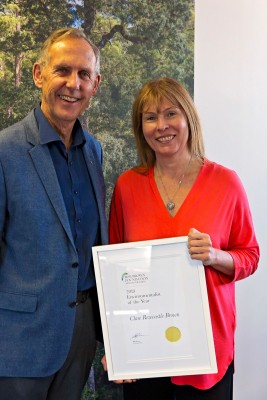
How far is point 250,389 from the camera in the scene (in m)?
2.82

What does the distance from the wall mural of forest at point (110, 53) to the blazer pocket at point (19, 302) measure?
3.12 ft

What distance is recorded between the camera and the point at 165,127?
5.89 ft

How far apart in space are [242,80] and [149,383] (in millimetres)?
1577

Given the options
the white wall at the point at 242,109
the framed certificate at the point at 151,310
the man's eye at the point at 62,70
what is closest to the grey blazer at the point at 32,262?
the framed certificate at the point at 151,310

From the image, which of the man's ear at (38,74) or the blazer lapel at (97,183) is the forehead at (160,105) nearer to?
the blazer lapel at (97,183)

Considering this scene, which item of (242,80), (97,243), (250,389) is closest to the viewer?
(97,243)

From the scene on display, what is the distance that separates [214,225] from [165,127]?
38cm

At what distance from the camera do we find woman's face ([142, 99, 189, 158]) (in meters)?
1.81

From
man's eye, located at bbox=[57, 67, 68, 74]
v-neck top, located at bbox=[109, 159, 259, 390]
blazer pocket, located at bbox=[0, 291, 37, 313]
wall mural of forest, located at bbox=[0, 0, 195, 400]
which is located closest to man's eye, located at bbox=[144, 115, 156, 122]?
v-neck top, located at bbox=[109, 159, 259, 390]

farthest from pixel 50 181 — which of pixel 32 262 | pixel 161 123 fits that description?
pixel 161 123

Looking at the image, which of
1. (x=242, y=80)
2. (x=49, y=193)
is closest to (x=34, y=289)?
(x=49, y=193)

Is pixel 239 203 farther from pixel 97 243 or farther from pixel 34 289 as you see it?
pixel 34 289

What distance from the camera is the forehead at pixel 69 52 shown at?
166cm

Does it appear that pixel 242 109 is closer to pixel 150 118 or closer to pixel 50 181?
pixel 150 118
